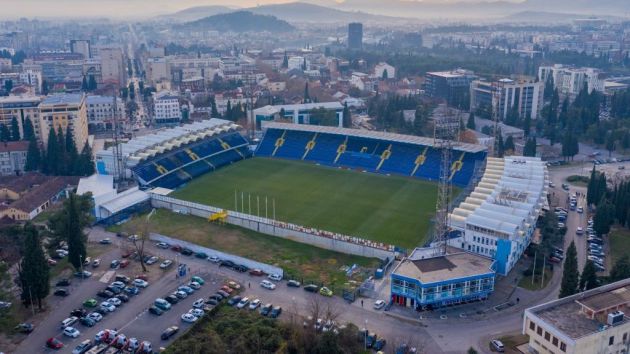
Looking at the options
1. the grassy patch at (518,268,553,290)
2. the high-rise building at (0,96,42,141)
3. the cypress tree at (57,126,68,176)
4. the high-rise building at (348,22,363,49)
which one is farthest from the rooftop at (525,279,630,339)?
the high-rise building at (348,22,363,49)

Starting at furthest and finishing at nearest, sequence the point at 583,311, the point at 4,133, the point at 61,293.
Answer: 1. the point at 4,133
2. the point at 61,293
3. the point at 583,311

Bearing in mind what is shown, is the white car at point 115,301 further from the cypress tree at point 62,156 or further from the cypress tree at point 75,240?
the cypress tree at point 62,156

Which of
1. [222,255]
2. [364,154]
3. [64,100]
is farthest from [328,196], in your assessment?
[64,100]

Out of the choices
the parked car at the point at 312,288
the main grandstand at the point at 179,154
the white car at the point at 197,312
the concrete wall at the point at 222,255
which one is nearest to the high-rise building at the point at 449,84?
the main grandstand at the point at 179,154

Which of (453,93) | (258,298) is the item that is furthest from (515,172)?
(453,93)

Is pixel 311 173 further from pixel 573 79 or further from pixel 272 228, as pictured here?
pixel 573 79

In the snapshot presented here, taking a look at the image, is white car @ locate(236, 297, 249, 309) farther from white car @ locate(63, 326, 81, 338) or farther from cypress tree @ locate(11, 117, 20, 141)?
cypress tree @ locate(11, 117, 20, 141)

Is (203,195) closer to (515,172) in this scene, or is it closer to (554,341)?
(515,172)
